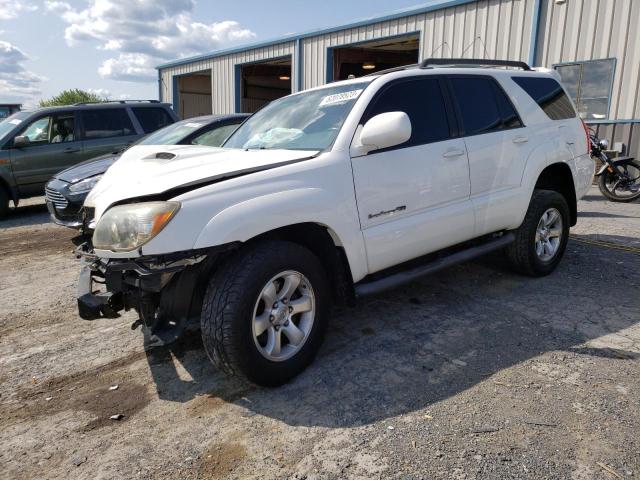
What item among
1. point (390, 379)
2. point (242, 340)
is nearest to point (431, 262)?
point (390, 379)

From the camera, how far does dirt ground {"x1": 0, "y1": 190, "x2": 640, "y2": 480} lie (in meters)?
2.33

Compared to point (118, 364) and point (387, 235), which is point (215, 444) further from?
point (387, 235)

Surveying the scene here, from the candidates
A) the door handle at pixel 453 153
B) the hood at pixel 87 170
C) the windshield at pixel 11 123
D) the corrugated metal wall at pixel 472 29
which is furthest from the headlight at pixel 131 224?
the corrugated metal wall at pixel 472 29

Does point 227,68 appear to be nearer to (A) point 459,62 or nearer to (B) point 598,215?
(B) point 598,215

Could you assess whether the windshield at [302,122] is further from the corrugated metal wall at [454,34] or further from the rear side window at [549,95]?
the corrugated metal wall at [454,34]

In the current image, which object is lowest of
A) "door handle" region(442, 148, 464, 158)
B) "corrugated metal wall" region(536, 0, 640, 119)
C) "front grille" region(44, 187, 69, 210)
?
"front grille" region(44, 187, 69, 210)

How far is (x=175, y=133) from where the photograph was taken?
7.13m

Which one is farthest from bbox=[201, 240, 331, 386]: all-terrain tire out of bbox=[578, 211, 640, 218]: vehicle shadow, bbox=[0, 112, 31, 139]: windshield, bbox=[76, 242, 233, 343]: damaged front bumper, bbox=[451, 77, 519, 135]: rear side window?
bbox=[0, 112, 31, 139]: windshield

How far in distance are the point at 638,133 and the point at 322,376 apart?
10026 millimetres

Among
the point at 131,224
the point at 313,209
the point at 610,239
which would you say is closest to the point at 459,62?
the point at 313,209

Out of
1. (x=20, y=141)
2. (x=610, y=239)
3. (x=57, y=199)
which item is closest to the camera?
(x=610, y=239)

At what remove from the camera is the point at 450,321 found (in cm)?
385

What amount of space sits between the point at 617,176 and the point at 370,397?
8458 mm

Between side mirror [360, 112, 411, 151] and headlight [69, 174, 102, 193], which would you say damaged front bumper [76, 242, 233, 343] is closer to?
side mirror [360, 112, 411, 151]
